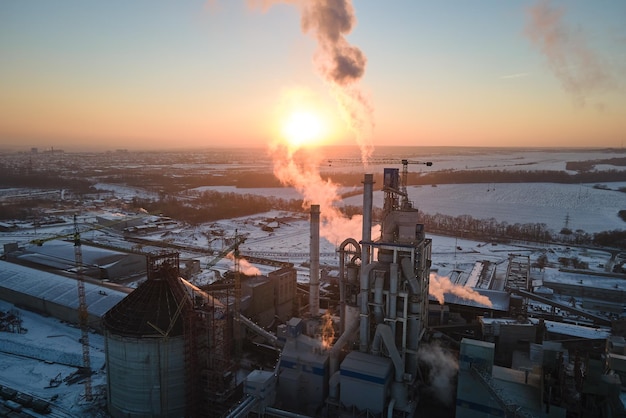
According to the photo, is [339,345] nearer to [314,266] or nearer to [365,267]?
[365,267]

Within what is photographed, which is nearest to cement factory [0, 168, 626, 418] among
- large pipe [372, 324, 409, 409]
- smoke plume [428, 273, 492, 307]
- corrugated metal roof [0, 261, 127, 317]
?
large pipe [372, 324, 409, 409]

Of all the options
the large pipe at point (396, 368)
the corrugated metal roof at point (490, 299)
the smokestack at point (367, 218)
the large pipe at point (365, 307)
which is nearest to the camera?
the large pipe at point (396, 368)

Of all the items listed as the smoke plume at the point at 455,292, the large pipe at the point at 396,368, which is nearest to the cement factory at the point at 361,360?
the large pipe at the point at 396,368

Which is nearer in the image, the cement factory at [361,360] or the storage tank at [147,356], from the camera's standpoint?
the cement factory at [361,360]

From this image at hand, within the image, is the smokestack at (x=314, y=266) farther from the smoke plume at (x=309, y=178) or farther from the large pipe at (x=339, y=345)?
the smoke plume at (x=309, y=178)

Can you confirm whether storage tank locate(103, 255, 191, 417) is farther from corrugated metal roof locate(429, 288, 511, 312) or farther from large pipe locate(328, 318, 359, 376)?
corrugated metal roof locate(429, 288, 511, 312)

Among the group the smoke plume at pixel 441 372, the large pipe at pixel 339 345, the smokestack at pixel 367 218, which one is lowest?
the smoke plume at pixel 441 372

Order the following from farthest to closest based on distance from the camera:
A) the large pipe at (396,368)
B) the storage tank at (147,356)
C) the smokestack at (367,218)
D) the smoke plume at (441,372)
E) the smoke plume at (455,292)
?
the smoke plume at (455,292) < the smokestack at (367,218) < the smoke plume at (441,372) < the large pipe at (396,368) < the storage tank at (147,356)
